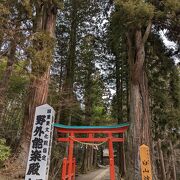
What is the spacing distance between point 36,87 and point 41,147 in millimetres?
2016

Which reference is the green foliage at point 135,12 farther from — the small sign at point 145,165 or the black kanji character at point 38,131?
the black kanji character at point 38,131

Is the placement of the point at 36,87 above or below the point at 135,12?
below

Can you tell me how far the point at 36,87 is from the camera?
242 inches

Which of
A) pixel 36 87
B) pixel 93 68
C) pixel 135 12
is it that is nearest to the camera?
pixel 135 12

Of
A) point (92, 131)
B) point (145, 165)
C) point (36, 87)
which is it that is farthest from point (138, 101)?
point (36, 87)

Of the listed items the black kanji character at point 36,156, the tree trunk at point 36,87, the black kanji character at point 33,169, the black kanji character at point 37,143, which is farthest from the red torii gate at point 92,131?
the black kanji character at point 33,169

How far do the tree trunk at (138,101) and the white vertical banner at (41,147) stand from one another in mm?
2416

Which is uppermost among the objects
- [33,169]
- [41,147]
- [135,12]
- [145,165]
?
[135,12]

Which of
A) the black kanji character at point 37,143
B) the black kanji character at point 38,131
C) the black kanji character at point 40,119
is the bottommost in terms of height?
the black kanji character at point 37,143

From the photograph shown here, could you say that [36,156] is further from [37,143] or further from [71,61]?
[71,61]

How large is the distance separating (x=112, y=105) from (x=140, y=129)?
7458mm

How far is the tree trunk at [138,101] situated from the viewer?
5.91 meters

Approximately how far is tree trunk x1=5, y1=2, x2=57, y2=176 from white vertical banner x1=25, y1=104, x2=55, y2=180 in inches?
41.1

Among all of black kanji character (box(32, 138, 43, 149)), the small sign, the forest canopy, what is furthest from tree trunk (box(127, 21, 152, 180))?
black kanji character (box(32, 138, 43, 149))
